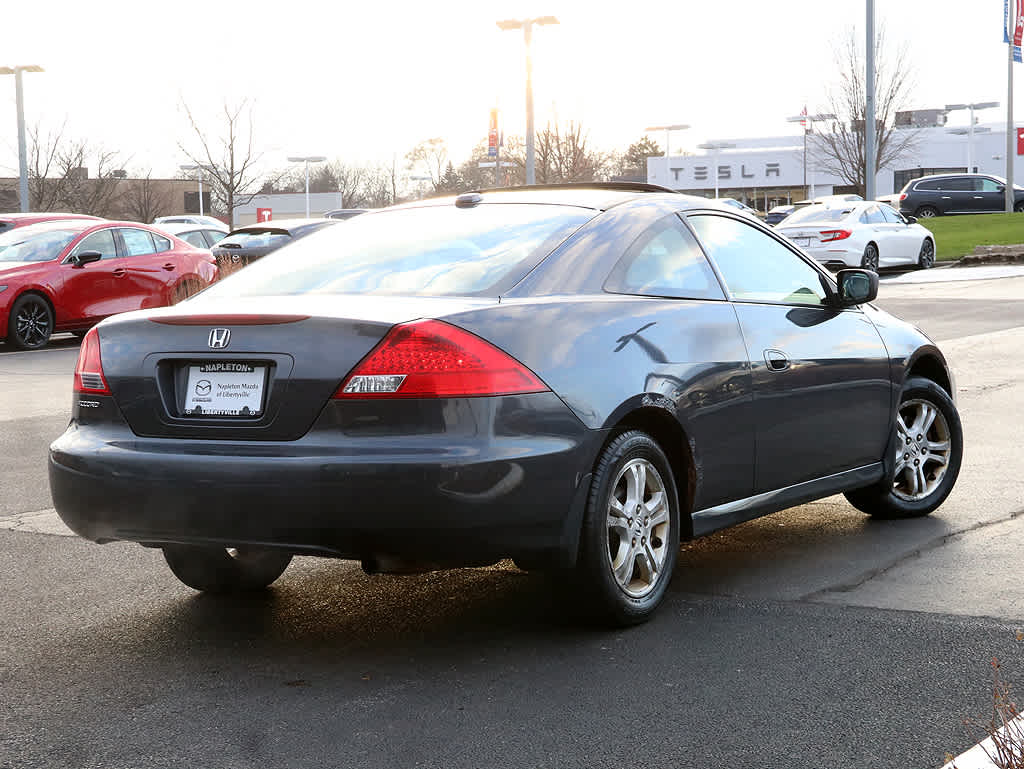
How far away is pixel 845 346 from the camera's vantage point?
19.7 feet

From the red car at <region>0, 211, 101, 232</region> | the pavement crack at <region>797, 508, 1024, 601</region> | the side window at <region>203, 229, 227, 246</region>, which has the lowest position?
the pavement crack at <region>797, 508, 1024, 601</region>

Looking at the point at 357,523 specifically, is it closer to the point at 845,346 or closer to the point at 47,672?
the point at 47,672

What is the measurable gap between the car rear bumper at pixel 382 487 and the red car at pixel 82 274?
531 inches

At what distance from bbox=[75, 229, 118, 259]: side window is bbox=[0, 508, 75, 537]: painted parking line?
11.5 m

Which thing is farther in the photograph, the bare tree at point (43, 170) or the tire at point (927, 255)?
the bare tree at point (43, 170)

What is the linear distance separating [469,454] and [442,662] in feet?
2.46

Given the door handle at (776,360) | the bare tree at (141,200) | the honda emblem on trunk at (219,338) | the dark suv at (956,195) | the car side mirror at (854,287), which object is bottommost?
the door handle at (776,360)

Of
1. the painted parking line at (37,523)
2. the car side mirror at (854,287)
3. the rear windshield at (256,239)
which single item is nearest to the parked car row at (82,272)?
the rear windshield at (256,239)

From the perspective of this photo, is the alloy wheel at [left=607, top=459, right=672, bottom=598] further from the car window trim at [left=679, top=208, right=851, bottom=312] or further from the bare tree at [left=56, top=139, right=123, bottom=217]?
the bare tree at [left=56, top=139, right=123, bottom=217]

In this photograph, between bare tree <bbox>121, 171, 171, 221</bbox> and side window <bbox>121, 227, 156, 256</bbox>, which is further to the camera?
bare tree <bbox>121, 171, 171, 221</bbox>

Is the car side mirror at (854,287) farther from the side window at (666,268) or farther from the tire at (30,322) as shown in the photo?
the tire at (30,322)

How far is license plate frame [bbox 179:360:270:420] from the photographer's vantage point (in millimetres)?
4344

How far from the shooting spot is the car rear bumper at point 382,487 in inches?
164

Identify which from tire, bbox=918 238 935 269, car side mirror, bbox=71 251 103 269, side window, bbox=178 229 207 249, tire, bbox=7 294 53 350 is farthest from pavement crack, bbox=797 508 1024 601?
tire, bbox=918 238 935 269
